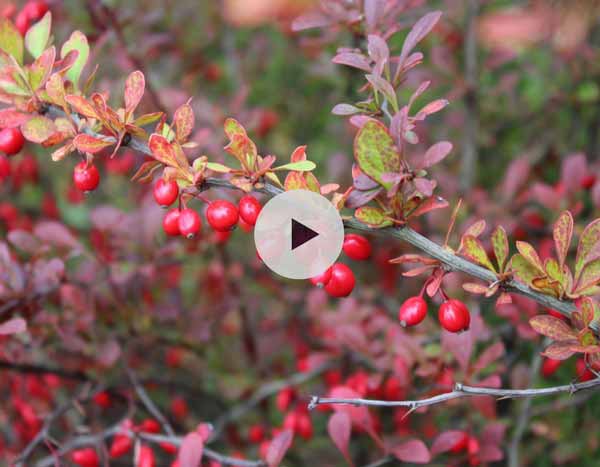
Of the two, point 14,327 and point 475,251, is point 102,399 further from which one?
point 475,251

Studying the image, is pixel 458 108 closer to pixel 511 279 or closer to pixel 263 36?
pixel 263 36

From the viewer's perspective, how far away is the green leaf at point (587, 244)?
87cm

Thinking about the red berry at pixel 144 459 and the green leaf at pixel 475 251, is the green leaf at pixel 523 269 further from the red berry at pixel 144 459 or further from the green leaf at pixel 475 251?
the red berry at pixel 144 459

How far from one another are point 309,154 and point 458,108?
62cm

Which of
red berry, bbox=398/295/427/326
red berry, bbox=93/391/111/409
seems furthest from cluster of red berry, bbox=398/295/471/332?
red berry, bbox=93/391/111/409

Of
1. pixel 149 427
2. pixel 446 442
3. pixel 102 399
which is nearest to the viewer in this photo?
pixel 446 442

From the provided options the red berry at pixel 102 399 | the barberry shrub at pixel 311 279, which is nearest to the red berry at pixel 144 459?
the barberry shrub at pixel 311 279

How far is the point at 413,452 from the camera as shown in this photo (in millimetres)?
1136

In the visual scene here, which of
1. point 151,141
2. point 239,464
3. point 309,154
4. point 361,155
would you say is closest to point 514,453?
point 239,464

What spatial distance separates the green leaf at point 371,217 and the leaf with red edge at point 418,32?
0.74 feet

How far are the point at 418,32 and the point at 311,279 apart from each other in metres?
0.37

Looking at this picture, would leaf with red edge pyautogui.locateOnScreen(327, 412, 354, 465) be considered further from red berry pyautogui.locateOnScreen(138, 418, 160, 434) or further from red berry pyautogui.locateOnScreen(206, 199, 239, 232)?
red berry pyautogui.locateOnScreen(206, 199, 239, 232)

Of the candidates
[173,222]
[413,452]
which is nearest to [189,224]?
[173,222]

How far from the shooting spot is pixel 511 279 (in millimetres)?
883
